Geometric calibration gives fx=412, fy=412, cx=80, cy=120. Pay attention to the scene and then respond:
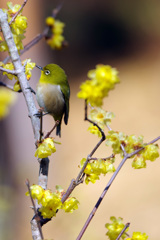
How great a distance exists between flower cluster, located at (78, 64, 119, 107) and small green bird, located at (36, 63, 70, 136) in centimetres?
157

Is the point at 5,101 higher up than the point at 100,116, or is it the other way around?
the point at 100,116

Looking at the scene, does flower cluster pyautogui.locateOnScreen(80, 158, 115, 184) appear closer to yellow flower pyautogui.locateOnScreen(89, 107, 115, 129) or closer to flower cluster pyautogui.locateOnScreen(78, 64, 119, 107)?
yellow flower pyautogui.locateOnScreen(89, 107, 115, 129)

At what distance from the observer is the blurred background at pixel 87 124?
6.12m

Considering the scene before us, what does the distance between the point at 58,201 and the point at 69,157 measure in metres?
6.48

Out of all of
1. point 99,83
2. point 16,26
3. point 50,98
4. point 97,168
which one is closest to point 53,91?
point 50,98

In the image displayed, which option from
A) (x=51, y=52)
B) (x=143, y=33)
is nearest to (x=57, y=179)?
(x=51, y=52)

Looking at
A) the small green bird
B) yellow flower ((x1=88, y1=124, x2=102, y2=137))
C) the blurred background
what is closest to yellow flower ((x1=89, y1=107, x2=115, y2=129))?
yellow flower ((x1=88, y1=124, x2=102, y2=137))

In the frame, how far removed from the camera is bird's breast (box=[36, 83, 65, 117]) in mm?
3105

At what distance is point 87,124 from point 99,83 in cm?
763

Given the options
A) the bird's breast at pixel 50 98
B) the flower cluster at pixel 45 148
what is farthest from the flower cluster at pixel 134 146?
the bird's breast at pixel 50 98

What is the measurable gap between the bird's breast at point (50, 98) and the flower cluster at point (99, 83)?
1753 mm

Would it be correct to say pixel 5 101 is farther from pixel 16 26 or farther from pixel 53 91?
pixel 53 91

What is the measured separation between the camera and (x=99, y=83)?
132cm

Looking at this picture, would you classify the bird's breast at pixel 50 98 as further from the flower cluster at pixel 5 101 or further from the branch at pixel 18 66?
the flower cluster at pixel 5 101
